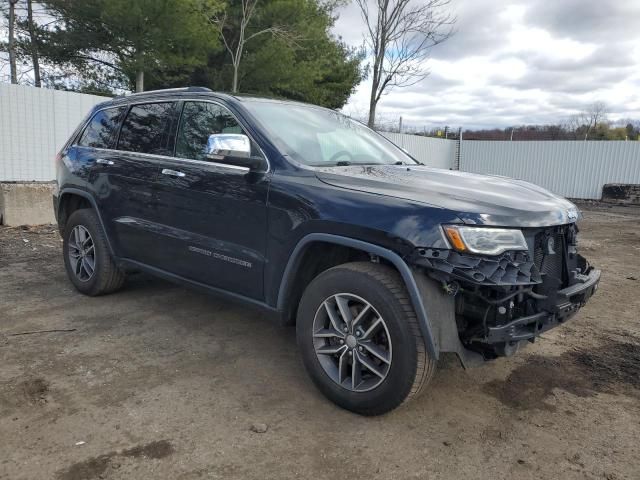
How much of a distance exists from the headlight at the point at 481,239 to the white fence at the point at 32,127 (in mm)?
8622

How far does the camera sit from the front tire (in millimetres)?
2748

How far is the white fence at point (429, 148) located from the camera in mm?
20930

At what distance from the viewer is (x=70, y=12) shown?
14484 mm

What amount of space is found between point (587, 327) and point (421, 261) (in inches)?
107

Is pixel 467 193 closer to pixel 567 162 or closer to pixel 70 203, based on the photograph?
pixel 70 203

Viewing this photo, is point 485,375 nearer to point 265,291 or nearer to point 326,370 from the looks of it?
point 326,370

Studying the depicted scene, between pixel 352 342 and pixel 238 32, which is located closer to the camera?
pixel 352 342

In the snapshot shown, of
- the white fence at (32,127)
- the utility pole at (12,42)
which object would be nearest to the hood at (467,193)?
the white fence at (32,127)

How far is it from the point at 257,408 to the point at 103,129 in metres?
3.22

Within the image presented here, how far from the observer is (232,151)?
3.30 metres

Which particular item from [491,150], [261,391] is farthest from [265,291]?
[491,150]

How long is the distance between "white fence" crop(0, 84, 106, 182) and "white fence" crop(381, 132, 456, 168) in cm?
1243

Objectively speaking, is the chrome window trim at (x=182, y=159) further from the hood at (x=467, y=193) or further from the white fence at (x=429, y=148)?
the white fence at (x=429, y=148)

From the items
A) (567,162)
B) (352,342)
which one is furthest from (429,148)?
(352,342)
